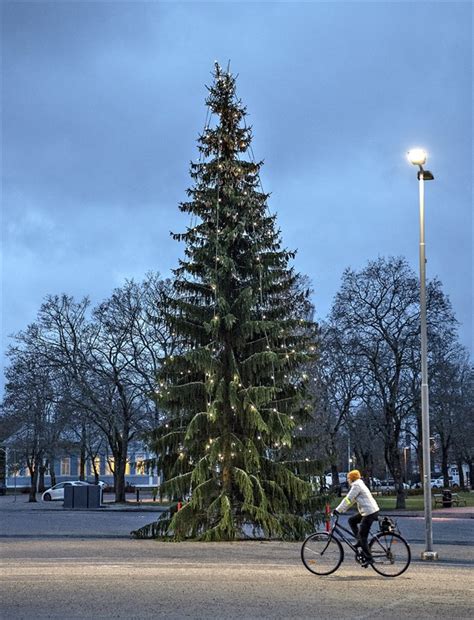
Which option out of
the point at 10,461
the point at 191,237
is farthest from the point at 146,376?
the point at 10,461

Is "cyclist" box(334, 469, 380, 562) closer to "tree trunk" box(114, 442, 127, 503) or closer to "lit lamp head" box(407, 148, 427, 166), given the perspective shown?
"lit lamp head" box(407, 148, 427, 166)

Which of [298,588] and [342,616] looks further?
[298,588]

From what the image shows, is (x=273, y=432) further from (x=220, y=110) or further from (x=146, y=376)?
(x=146, y=376)

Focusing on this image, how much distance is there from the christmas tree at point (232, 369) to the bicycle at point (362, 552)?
376 inches

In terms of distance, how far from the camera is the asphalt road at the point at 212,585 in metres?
10.9

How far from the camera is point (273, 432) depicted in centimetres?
2559

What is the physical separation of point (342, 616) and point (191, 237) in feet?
57.5

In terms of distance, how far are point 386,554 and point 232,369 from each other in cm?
1178

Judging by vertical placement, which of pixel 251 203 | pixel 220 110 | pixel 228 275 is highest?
pixel 220 110

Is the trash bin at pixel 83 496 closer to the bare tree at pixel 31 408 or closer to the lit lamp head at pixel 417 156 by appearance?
the bare tree at pixel 31 408

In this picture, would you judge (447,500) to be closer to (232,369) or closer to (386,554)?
(232,369)

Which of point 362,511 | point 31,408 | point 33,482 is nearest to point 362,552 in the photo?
point 362,511

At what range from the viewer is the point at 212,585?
13406 mm

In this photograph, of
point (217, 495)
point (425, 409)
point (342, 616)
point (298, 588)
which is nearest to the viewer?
point (342, 616)
